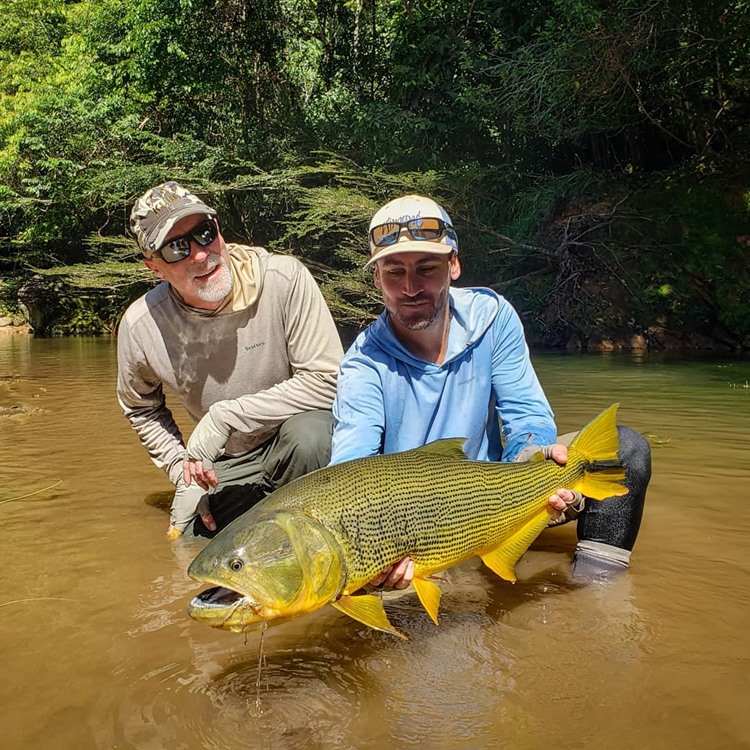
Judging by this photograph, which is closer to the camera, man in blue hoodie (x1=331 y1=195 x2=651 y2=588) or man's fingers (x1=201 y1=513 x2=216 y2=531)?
man in blue hoodie (x1=331 y1=195 x2=651 y2=588)

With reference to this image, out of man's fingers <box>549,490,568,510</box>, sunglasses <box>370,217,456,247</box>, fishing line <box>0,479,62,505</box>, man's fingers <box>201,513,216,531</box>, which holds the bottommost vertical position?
fishing line <box>0,479,62,505</box>

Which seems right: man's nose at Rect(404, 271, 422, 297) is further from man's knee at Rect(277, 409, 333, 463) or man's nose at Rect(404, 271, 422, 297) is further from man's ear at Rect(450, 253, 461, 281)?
man's knee at Rect(277, 409, 333, 463)

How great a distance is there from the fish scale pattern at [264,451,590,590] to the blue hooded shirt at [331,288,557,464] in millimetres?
378

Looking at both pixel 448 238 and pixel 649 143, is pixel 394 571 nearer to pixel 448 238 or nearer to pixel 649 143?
pixel 448 238

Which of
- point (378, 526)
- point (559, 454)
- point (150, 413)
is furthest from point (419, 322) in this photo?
point (150, 413)

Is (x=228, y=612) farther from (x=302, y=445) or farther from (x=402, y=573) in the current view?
(x=302, y=445)

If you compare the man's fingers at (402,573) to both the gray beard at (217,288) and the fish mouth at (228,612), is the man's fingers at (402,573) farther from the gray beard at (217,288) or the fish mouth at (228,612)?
the gray beard at (217,288)

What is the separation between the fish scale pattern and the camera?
234 cm

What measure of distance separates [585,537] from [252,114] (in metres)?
24.2

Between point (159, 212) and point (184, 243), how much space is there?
0.22m

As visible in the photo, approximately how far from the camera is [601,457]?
10.2ft

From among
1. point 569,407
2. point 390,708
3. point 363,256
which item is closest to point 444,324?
point 390,708

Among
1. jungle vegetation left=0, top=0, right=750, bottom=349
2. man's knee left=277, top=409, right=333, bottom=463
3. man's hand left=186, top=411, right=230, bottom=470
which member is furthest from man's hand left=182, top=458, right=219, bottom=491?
jungle vegetation left=0, top=0, right=750, bottom=349

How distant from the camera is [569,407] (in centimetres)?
836
